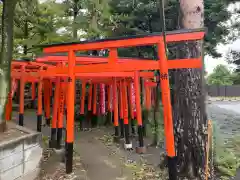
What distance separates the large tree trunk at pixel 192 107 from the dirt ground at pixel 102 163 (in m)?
0.78

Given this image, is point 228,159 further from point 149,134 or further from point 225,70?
point 225,70

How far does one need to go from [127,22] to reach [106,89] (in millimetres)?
3642

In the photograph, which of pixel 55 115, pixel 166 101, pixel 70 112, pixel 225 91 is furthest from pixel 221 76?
pixel 166 101

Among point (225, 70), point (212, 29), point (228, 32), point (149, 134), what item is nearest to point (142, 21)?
point (212, 29)

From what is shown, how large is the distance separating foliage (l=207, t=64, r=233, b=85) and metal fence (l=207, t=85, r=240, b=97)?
7.66 m

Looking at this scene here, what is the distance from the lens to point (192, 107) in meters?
5.55

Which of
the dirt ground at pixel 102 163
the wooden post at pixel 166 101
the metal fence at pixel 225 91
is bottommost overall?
the dirt ground at pixel 102 163

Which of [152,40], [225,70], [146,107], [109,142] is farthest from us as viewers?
[225,70]

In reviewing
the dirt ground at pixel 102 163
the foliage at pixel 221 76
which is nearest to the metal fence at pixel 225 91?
the foliage at pixel 221 76

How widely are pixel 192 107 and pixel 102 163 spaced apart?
3064 millimetres

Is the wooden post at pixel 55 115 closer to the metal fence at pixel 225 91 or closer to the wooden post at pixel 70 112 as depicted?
the wooden post at pixel 70 112

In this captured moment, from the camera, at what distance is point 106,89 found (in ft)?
43.2

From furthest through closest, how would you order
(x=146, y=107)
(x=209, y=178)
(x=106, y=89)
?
(x=106, y=89) → (x=146, y=107) → (x=209, y=178)

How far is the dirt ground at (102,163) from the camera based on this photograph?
19.8ft
